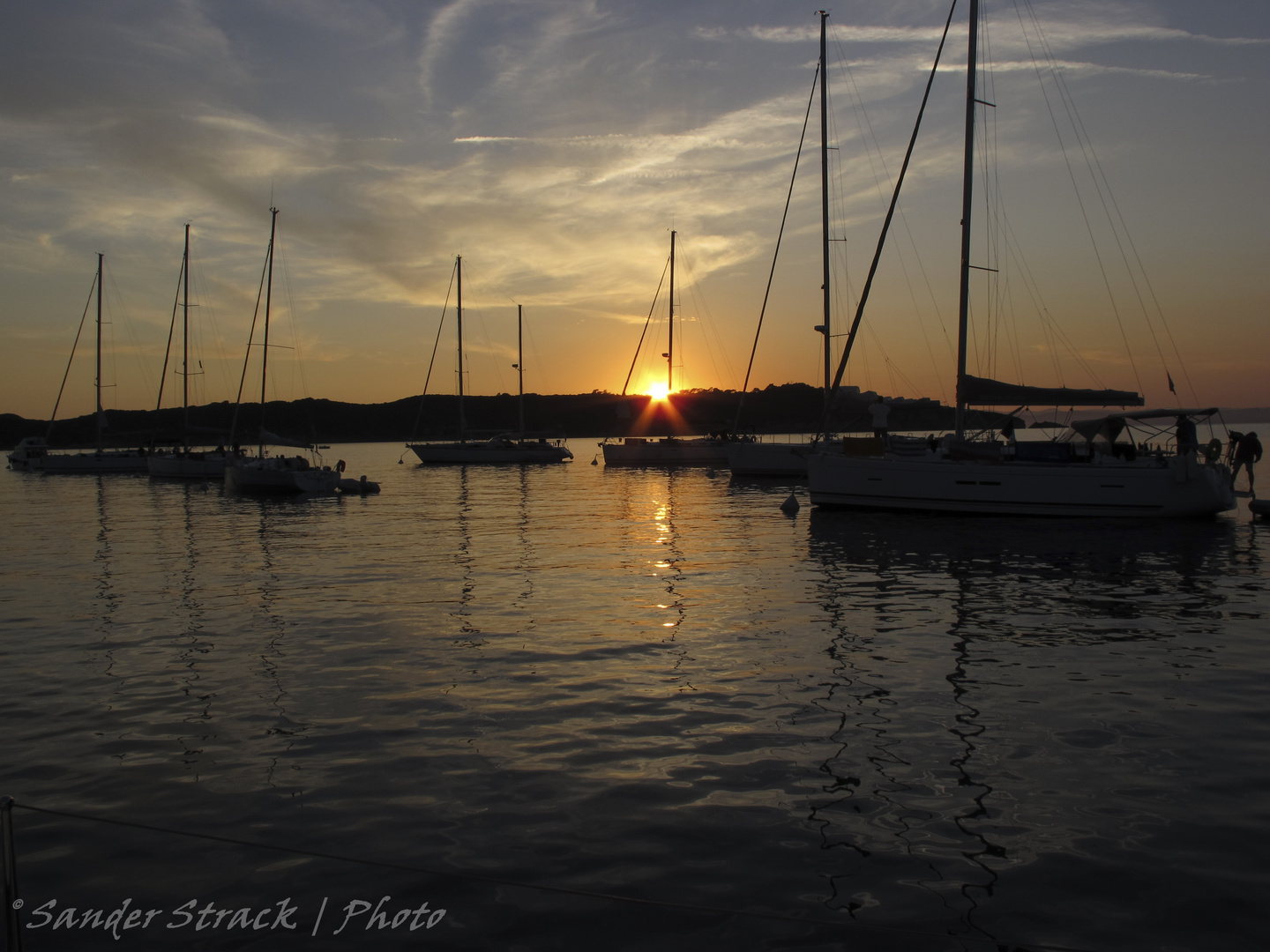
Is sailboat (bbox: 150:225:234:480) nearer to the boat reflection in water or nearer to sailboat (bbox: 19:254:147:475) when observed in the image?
sailboat (bbox: 19:254:147:475)

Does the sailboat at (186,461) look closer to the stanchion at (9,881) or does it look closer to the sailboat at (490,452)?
the sailboat at (490,452)

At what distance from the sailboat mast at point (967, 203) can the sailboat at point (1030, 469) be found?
0.03 metres

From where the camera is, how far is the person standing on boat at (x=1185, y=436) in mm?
26156

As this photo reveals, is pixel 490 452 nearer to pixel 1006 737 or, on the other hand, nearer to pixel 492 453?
pixel 492 453

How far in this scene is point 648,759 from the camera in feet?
24.1

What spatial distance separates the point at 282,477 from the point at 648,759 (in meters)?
36.4

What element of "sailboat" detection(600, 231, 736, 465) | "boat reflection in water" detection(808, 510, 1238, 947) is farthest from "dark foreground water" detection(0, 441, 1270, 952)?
"sailboat" detection(600, 231, 736, 465)

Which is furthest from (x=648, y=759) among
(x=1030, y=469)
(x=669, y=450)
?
(x=669, y=450)

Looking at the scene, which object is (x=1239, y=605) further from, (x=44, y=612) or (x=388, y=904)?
(x=44, y=612)

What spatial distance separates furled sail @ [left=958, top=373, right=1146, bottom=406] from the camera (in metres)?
26.7

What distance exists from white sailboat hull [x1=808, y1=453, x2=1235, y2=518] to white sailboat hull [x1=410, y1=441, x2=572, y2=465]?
49.7 metres

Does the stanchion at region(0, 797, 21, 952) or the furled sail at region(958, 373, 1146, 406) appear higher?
the furled sail at region(958, 373, 1146, 406)

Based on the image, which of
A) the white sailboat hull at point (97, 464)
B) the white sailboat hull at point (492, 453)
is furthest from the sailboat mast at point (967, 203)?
the white sailboat hull at point (97, 464)

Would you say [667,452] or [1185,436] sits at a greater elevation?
[1185,436]
